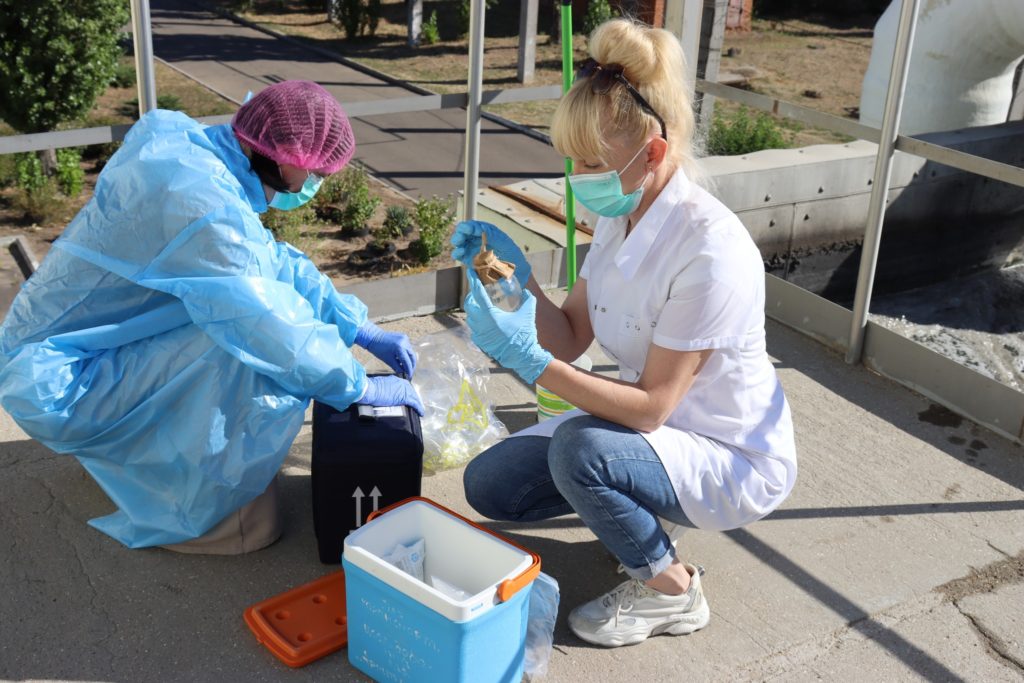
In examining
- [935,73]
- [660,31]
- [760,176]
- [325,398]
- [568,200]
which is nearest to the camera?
[660,31]

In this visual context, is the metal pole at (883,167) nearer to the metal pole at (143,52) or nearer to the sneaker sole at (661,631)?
the sneaker sole at (661,631)

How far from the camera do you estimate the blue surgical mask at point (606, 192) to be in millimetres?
2242

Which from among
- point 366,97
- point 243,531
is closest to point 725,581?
point 243,531

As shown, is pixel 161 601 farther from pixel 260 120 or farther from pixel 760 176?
pixel 760 176

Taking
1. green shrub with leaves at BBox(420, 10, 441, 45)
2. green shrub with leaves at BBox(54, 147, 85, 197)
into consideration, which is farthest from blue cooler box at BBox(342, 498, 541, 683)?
green shrub with leaves at BBox(420, 10, 441, 45)

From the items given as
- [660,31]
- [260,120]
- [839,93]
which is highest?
[660,31]

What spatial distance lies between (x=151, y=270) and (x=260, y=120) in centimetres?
40

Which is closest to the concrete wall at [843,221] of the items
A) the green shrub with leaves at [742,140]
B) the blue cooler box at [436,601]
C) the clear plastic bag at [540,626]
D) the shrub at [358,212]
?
the green shrub with leaves at [742,140]

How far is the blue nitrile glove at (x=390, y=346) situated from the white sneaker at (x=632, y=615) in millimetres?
808

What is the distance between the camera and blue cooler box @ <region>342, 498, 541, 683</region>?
2.01 meters

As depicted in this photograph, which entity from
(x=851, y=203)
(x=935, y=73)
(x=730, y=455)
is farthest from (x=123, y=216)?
(x=935, y=73)

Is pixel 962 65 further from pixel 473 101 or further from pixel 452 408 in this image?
pixel 452 408

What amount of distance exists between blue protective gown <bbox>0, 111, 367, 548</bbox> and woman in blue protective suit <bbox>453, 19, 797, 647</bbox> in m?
0.48

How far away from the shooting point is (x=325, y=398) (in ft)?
7.95
